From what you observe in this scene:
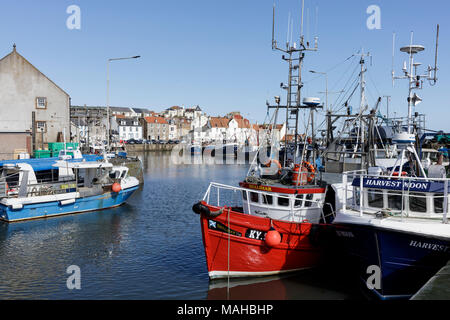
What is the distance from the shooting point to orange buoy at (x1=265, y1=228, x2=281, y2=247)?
1602 cm

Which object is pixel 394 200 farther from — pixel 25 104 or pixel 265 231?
pixel 25 104

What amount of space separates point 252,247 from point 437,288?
6913 mm

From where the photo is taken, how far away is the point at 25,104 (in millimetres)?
47625

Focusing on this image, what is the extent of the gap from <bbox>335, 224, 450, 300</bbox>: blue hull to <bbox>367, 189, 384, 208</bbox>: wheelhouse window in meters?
1.36

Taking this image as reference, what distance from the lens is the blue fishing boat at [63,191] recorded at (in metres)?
27.2

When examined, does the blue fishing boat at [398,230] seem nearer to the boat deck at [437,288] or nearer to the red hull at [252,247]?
the boat deck at [437,288]

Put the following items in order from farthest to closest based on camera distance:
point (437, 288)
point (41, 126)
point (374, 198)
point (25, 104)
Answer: point (41, 126)
point (25, 104)
point (374, 198)
point (437, 288)

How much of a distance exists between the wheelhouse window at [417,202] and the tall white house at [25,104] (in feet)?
135

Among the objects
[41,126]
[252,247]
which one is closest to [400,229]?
[252,247]

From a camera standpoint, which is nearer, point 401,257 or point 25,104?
point 401,257

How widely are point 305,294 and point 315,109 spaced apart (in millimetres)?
9356

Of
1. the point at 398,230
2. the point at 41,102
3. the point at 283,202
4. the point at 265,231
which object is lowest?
the point at 265,231

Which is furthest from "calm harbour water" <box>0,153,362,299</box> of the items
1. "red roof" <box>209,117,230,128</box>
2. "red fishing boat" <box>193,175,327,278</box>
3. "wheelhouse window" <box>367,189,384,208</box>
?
"red roof" <box>209,117,230,128</box>

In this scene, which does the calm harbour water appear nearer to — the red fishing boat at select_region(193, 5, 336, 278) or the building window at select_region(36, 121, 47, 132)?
the red fishing boat at select_region(193, 5, 336, 278)
